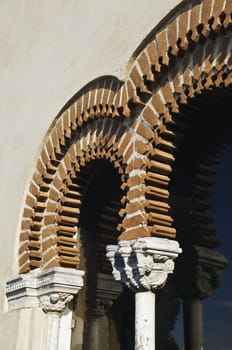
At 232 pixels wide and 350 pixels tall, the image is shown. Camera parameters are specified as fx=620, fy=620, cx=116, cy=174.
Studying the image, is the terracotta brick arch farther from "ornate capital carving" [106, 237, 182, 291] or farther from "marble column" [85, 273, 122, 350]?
"marble column" [85, 273, 122, 350]

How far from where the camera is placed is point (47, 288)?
523 centimetres

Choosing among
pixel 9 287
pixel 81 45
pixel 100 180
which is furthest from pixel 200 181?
pixel 9 287

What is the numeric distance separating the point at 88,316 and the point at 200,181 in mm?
1805

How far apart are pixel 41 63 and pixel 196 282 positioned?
2639mm

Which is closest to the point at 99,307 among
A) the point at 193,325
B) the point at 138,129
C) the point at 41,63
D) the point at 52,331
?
the point at 52,331

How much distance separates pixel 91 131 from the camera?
5.10 m

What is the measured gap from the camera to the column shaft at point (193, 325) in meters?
5.31

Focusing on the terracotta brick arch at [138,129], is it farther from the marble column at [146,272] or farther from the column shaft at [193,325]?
the column shaft at [193,325]

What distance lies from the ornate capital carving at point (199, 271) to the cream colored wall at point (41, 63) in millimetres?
1538

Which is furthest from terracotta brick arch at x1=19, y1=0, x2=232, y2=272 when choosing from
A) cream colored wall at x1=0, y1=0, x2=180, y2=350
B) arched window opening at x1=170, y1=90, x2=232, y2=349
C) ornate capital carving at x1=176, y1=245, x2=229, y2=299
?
→ ornate capital carving at x1=176, y1=245, x2=229, y2=299

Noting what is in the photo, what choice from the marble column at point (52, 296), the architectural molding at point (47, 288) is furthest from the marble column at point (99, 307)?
the architectural molding at point (47, 288)

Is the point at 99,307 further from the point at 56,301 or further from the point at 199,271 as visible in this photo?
the point at 199,271

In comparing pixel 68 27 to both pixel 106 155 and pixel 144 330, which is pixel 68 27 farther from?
pixel 144 330

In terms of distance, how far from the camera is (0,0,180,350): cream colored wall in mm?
4906
